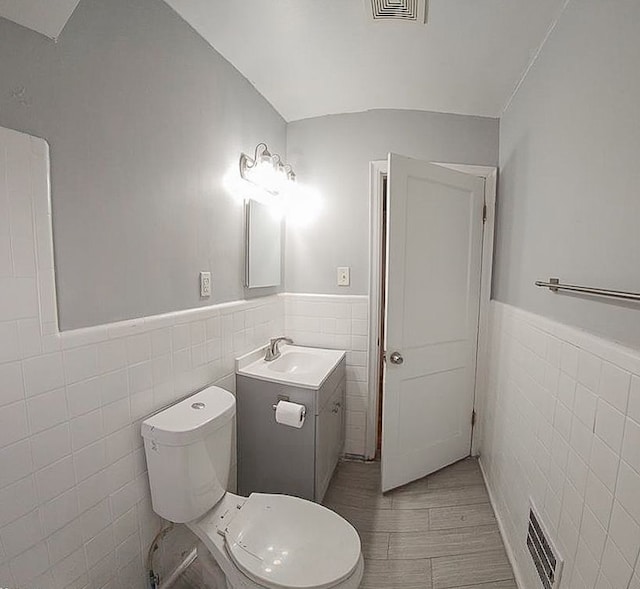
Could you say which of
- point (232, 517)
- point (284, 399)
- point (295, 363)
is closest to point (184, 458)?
point (232, 517)

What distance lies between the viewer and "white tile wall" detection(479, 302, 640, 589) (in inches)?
29.6

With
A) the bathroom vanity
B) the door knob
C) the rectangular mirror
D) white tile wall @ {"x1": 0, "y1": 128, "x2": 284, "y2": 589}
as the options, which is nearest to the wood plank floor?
the bathroom vanity

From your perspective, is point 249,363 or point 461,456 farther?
point 461,456

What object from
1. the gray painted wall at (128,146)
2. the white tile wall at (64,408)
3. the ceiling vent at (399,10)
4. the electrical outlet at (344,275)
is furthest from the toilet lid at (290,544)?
the ceiling vent at (399,10)

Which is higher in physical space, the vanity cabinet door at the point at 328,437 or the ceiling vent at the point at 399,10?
the ceiling vent at the point at 399,10

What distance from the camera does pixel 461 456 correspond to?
7.03ft

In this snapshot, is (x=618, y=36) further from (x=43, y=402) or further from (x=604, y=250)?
(x=43, y=402)

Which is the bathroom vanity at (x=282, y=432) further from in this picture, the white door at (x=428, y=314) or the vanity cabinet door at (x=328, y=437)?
the white door at (x=428, y=314)

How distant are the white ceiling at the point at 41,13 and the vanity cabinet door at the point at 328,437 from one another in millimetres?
1640

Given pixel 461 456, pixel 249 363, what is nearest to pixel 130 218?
pixel 249 363

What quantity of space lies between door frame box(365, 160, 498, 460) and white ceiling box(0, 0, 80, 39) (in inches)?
62.1

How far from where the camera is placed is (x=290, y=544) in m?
1.06

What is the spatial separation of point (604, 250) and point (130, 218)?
150 cm

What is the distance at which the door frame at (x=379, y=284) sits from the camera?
6.48 ft
